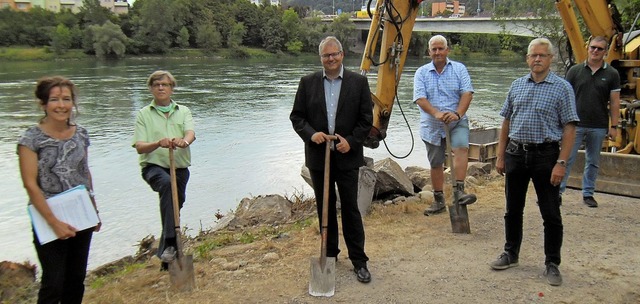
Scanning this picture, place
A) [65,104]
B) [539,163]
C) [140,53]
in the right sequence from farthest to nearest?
[140,53]
[539,163]
[65,104]

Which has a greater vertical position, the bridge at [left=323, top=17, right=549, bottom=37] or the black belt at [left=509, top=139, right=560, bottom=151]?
the bridge at [left=323, top=17, right=549, bottom=37]

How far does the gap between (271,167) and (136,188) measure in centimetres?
295

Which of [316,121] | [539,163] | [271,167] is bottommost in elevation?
[271,167]

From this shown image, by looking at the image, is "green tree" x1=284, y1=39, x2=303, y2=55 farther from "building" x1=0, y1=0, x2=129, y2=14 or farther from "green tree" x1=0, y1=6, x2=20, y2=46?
"building" x1=0, y1=0, x2=129, y2=14

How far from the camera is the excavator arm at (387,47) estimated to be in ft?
20.5

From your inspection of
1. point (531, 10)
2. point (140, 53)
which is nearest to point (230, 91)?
point (531, 10)

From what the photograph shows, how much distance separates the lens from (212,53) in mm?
55688

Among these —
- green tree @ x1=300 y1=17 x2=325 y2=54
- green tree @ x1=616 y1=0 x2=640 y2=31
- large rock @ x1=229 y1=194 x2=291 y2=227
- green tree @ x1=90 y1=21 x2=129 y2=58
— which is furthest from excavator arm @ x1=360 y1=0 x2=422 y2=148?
green tree @ x1=300 y1=17 x2=325 y2=54

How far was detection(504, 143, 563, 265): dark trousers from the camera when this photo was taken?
13.1 feet

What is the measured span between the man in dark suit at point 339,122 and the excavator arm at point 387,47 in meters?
2.01

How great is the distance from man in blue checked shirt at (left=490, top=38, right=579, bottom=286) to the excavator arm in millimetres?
2249

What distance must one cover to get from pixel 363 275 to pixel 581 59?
543 centimetres

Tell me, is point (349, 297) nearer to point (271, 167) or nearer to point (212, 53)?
point (271, 167)

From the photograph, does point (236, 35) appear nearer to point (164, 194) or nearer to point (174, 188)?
point (164, 194)
